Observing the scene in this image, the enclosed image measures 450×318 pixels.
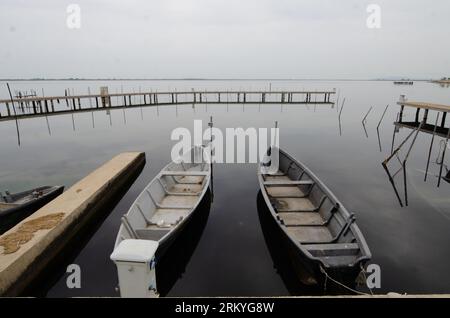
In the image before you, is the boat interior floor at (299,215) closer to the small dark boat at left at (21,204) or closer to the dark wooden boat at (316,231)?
the dark wooden boat at (316,231)

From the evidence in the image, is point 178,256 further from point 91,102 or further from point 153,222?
point 91,102

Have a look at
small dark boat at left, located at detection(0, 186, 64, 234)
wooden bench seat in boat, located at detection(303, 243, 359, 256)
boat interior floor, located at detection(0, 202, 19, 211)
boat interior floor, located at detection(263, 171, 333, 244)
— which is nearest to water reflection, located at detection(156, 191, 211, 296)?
boat interior floor, located at detection(263, 171, 333, 244)

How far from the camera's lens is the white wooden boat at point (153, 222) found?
457 cm

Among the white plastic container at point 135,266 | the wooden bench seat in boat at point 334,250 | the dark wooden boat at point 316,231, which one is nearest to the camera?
the white plastic container at point 135,266

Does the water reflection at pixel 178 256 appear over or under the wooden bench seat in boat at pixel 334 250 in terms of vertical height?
under

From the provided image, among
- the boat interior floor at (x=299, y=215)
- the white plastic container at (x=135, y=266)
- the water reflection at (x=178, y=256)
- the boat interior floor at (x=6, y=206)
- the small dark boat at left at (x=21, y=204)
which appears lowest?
the water reflection at (x=178, y=256)

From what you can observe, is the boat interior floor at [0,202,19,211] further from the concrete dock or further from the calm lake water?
the calm lake water

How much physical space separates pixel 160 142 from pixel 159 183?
17.0 metres

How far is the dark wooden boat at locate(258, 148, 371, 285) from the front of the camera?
689 centimetres

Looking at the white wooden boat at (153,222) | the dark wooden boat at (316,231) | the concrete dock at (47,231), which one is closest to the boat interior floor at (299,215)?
the dark wooden boat at (316,231)

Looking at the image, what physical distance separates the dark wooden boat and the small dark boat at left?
9.98 meters

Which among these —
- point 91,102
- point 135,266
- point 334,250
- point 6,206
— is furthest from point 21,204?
point 91,102
